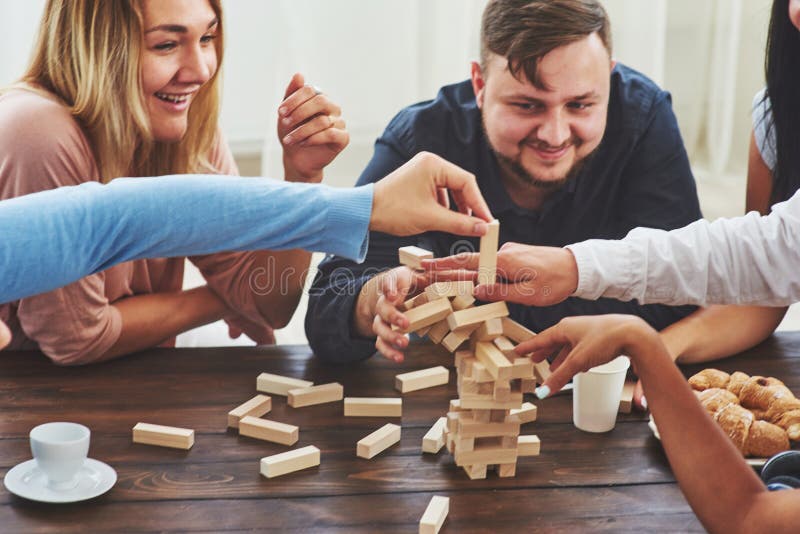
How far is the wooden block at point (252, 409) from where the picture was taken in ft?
5.32

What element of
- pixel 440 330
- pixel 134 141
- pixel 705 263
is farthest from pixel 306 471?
pixel 134 141

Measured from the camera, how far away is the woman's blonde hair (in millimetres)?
1984

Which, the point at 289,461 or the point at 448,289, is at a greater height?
the point at 448,289

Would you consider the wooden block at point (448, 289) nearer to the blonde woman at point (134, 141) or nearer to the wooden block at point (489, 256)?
the wooden block at point (489, 256)

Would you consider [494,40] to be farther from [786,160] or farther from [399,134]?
[786,160]

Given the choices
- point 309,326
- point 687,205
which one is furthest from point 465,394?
point 687,205

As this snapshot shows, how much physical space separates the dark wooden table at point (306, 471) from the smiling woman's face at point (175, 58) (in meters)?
0.57

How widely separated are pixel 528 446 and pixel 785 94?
1.14 m

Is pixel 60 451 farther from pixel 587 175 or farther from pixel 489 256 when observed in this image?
pixel 587 175

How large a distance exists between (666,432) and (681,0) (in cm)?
472

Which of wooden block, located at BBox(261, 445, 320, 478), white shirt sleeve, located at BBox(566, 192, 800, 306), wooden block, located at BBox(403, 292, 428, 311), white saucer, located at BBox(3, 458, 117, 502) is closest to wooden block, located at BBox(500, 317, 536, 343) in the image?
wooden block, located at BBox(403, 292, 428, 311)

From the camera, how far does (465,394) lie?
1500 mm

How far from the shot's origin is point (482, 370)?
1.46 m

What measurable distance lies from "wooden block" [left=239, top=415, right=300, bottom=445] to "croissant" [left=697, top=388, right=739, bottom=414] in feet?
2.26
